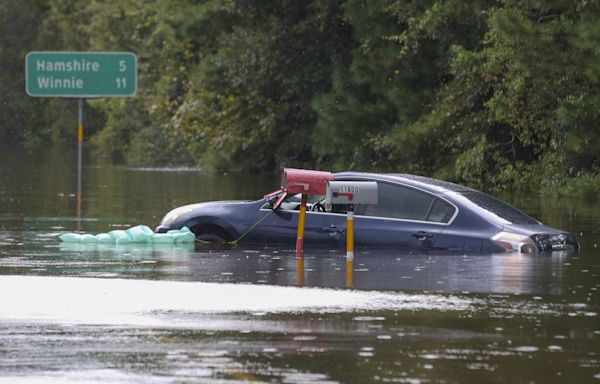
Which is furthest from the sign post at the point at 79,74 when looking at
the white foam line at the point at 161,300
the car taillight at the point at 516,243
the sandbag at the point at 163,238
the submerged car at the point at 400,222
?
the white foam line at the point at 161,300

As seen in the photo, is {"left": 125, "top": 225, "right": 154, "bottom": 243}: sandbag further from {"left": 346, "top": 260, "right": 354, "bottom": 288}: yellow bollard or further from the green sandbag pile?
{"left": 346, "top": 260, "right": 354, "bottom": 288}: yellow bollard

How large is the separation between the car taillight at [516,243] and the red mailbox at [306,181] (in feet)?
7.02

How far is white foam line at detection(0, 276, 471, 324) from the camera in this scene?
1323 centimetres

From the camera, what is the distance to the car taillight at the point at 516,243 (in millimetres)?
18812

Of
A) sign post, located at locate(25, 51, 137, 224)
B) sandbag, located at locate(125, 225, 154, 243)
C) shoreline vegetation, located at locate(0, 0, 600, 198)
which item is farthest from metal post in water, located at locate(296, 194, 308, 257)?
sign post, located at locate(25, 51, 137, 224)

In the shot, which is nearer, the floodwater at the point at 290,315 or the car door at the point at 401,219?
the floodwater at the point at 290,315

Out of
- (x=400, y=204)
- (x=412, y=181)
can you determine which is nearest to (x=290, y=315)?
(x=400, y=204)

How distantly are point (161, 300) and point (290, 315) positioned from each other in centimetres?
148

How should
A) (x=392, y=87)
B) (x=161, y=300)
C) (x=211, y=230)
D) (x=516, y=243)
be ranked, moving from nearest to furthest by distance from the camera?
(x=161, y=300)
(x=516, y=243)
(x=211, y=230)
(x=392, y=87)

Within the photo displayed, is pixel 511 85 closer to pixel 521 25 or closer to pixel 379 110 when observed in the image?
pixel 521 25

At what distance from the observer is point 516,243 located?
18.8 metres

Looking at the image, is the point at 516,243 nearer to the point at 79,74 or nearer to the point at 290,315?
the point at 290,315

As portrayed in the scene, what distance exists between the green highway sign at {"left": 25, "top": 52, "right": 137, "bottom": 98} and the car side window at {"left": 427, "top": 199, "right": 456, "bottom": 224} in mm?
16058

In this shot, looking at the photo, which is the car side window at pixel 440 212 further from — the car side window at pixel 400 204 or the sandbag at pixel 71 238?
the sandbag at pixel 71 238
